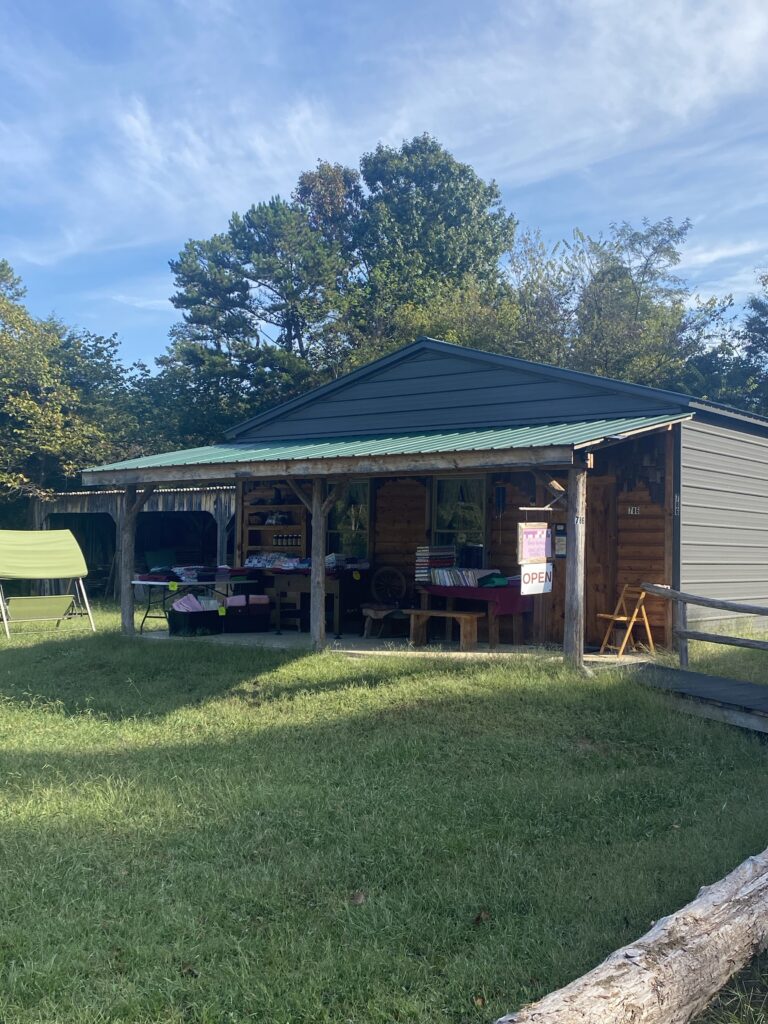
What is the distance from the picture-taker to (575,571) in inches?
336

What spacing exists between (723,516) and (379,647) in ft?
15.6

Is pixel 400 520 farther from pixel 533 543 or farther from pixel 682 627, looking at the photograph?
pixel 682 627

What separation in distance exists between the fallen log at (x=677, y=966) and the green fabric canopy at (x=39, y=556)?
42.4ft

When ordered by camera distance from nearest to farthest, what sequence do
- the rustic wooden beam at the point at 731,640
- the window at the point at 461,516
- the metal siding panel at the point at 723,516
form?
the rustic wooden beam at the point at 731,640, the metal siding panel at the point at 723,516, the window at the point at 461,516

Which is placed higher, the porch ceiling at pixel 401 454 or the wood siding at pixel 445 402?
the wood siding at pixel 445 402

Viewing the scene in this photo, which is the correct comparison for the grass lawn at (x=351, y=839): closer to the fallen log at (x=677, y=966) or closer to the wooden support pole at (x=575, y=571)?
the wooden support pole at (x=575, y=571)

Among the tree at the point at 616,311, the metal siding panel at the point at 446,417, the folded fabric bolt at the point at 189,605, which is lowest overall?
the folded fabric bolt at the point at 189,605

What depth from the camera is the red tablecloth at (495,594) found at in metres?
10.4

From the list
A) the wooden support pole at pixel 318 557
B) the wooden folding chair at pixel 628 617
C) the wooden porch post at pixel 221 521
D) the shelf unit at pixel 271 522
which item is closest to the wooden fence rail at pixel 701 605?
the wooden folding chair at pixel 628 617

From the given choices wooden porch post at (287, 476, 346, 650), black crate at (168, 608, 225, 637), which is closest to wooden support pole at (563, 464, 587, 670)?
wooden porch post at (287, 476, 346, 650)

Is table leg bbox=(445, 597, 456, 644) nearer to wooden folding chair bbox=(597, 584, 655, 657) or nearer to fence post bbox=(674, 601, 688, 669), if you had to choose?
wooden folding chair bbox=(597, 584, 655, 657)

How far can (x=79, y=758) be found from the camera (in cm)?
677

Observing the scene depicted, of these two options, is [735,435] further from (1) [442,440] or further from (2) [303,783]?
(2) [303,783]

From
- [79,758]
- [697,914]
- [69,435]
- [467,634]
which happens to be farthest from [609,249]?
[697,914]
